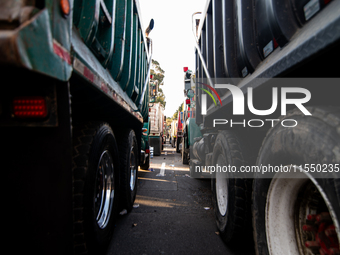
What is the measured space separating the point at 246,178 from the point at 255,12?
160cm

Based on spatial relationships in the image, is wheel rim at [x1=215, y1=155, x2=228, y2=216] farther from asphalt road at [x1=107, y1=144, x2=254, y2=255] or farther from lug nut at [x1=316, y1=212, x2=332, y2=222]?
lug nut at [x1=316, y1=212, x2=332, y2=222]

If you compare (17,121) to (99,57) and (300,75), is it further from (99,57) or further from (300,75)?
(300,75)

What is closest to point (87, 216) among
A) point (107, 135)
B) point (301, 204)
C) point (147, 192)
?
point (107, 135)

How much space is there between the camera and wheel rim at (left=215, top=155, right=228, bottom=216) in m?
2.88

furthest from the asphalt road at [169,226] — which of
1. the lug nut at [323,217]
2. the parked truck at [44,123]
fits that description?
the lug nut at [323,217]

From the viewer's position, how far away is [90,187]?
177 centimetres

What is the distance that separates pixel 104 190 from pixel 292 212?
1.90m

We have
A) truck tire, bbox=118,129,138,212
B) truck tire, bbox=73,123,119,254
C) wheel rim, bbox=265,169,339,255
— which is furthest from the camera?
truck tire, bbox=118,129,138,212

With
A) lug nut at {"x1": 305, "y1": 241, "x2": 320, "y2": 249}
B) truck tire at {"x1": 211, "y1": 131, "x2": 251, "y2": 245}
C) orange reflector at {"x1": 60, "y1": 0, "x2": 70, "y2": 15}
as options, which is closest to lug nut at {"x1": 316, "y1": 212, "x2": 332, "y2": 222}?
lug nut at {"x1": 305, "y1": 241, "x2": 320, "y2": 249}

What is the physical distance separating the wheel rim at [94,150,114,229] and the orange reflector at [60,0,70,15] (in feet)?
4.75

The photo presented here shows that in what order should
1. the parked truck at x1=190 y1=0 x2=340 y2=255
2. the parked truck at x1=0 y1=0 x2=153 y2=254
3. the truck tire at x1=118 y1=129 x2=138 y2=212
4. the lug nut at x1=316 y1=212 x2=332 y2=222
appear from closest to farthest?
the parked truck at x1=0 y1=0 x2=153 y2=254
the parked truck at x1=190 y1=0 x2=340 y2=255
the lug nut at x1=316 y1=212 x2=332 y2=222
the truck tire at x1=118 y1=129 x2=138 y2=212

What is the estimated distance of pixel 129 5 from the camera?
9.87 feet

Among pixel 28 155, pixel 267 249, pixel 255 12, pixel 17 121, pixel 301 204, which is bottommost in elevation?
pixel 267 249

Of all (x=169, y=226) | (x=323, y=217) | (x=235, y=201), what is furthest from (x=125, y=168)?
(x=323, y=217)
